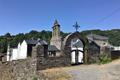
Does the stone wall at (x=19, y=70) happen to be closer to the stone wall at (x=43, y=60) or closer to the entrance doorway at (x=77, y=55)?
the stone wall at (x=43, y=60)

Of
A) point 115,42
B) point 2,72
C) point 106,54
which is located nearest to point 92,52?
point 106,54

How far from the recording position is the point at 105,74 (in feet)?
66.2

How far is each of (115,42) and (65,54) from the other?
281 feet

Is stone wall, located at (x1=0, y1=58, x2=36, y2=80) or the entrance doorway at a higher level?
the entrance doorway

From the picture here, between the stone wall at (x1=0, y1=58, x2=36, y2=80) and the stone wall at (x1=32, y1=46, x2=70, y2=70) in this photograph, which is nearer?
the stone wall at (x1=0, y1=58, x2=36, y2=80)

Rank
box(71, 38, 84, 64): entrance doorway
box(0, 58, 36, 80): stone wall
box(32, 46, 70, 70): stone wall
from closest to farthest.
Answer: box(0, 58, 36, 80): stone wall, box(32, 46, 70, 70): stone wall, box(71, 38, 84, 64): entrance doorway

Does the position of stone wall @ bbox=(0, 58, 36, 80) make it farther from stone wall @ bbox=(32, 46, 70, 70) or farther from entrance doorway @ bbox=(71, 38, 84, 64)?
entrance doorway @ bbox=(71, 38, 84, 64)

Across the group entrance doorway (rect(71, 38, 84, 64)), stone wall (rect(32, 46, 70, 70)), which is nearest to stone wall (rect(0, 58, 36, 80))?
stone wall (rect(32, 46, 70, 70))

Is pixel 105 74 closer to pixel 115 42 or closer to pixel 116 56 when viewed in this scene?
pixel 116 56

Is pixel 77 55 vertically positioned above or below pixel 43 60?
above

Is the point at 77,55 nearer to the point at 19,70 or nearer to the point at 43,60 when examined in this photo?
the point at 43,60

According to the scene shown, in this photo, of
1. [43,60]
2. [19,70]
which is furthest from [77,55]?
[19,70]

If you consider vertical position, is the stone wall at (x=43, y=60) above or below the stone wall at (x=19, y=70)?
above

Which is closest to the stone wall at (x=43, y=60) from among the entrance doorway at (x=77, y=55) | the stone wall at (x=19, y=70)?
the stone wall at (x=19, y=70)
